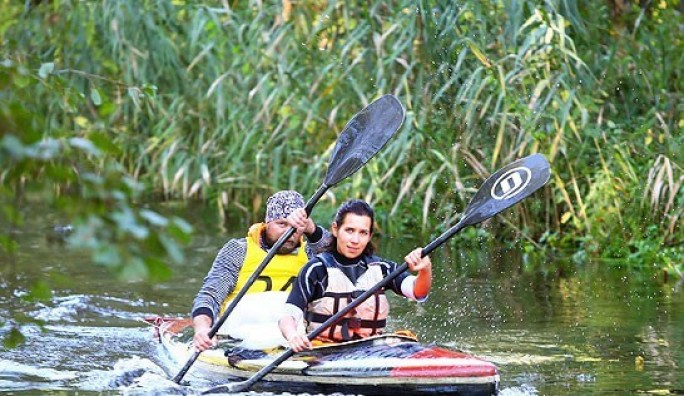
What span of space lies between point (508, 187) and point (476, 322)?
7.25 feet

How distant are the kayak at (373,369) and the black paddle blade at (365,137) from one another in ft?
2.94

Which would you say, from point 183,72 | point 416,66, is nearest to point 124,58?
point 183,72

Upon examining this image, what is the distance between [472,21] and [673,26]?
1659 millimetres

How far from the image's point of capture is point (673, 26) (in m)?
9.65

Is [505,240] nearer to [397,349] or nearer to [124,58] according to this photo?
[124,58]

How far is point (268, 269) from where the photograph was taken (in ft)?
19.7

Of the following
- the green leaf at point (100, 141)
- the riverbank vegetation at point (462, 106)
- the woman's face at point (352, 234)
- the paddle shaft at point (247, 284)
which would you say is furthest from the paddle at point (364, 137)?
the green leaf at point (100, 141)

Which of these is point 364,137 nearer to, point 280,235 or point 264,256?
point 280,235

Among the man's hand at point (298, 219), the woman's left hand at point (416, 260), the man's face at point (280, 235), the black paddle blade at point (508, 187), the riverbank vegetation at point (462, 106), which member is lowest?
the woman's left hand at point (416, 260)

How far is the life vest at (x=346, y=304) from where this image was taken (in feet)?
17.2

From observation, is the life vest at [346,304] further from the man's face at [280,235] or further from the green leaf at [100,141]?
the green leaf at [100,141]

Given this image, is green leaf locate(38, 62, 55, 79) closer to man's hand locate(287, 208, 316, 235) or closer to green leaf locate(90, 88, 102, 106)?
green leaf locate(90, 88, 102, 106)

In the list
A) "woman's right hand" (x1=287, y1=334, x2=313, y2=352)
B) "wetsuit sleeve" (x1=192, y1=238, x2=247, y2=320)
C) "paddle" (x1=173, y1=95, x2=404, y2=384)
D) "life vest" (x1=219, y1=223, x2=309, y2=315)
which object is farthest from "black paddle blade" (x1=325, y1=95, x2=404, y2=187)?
"woman's right hand" (x1=287, y1=334, x2=313, y2=352)

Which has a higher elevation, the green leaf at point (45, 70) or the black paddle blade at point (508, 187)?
the green leaf at point (45, 70)
